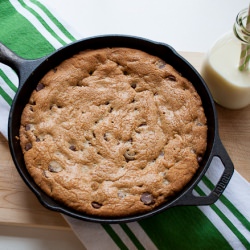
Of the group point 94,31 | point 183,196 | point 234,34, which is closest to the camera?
point 183,196

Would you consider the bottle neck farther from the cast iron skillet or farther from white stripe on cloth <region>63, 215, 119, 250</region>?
white stripe on cloth <region>63, 215, 119, 250</region>

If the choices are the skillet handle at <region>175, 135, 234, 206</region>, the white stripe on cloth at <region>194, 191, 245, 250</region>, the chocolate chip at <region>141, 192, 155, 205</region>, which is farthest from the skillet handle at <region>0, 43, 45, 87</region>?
the white stripe on cloth at <region>194, 191, 245, 250</region>

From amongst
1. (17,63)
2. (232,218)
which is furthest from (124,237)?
(17,63)

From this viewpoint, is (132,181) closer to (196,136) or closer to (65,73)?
(196,136)

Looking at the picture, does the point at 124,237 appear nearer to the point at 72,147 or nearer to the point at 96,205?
the point at 96,205

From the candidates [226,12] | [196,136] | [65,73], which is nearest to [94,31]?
[65,73]

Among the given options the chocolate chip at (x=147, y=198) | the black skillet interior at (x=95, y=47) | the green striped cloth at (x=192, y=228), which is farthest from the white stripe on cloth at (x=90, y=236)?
the chocolate chip at (x=147, y=198)
